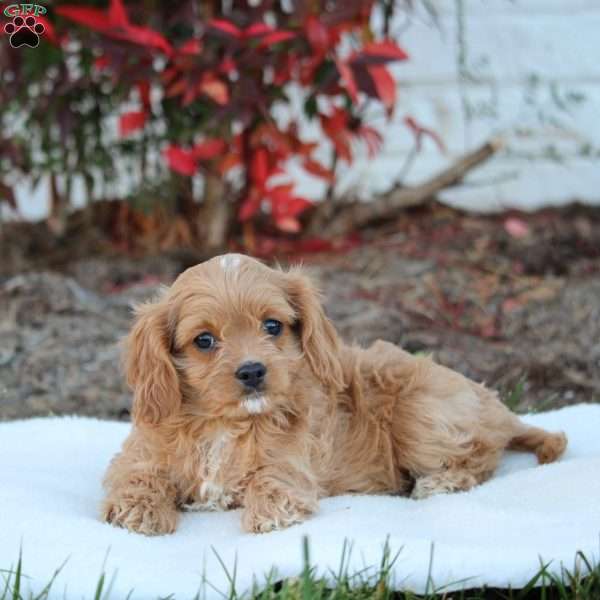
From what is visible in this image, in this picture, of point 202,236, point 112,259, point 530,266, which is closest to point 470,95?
point 530,266

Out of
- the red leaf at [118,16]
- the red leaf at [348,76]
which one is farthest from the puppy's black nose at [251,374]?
the red leaf at [118,16]

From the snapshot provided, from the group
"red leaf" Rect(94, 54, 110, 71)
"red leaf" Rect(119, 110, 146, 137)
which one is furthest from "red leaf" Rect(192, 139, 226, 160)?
"red leaf" Rect(94, 54, 110, 71)

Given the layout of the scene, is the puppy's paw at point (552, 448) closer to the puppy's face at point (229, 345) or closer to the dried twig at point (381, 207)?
the puppy's face at point (229, 345)

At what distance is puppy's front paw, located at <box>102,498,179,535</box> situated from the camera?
3248 millimetres

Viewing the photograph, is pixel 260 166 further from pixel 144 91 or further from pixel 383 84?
pixel 383 84

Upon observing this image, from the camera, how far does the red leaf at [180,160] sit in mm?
6227

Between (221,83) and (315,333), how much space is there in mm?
2601

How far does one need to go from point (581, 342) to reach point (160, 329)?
3.10m

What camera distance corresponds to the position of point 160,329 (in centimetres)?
343

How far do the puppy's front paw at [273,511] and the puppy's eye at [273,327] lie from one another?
51 cm

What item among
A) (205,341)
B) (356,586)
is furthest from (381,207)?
(356,586)

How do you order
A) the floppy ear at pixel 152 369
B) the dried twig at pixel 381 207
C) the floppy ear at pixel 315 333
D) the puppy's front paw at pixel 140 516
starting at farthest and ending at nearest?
the dried twig at pixel 381 207
the floppy ear at pixel 315 333
the floppy ear at pixel 152 369
the puppy's front paw at pixel 140 516

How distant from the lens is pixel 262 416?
3.42 metres

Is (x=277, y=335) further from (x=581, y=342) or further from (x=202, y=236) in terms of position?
(x=202, y=236)
